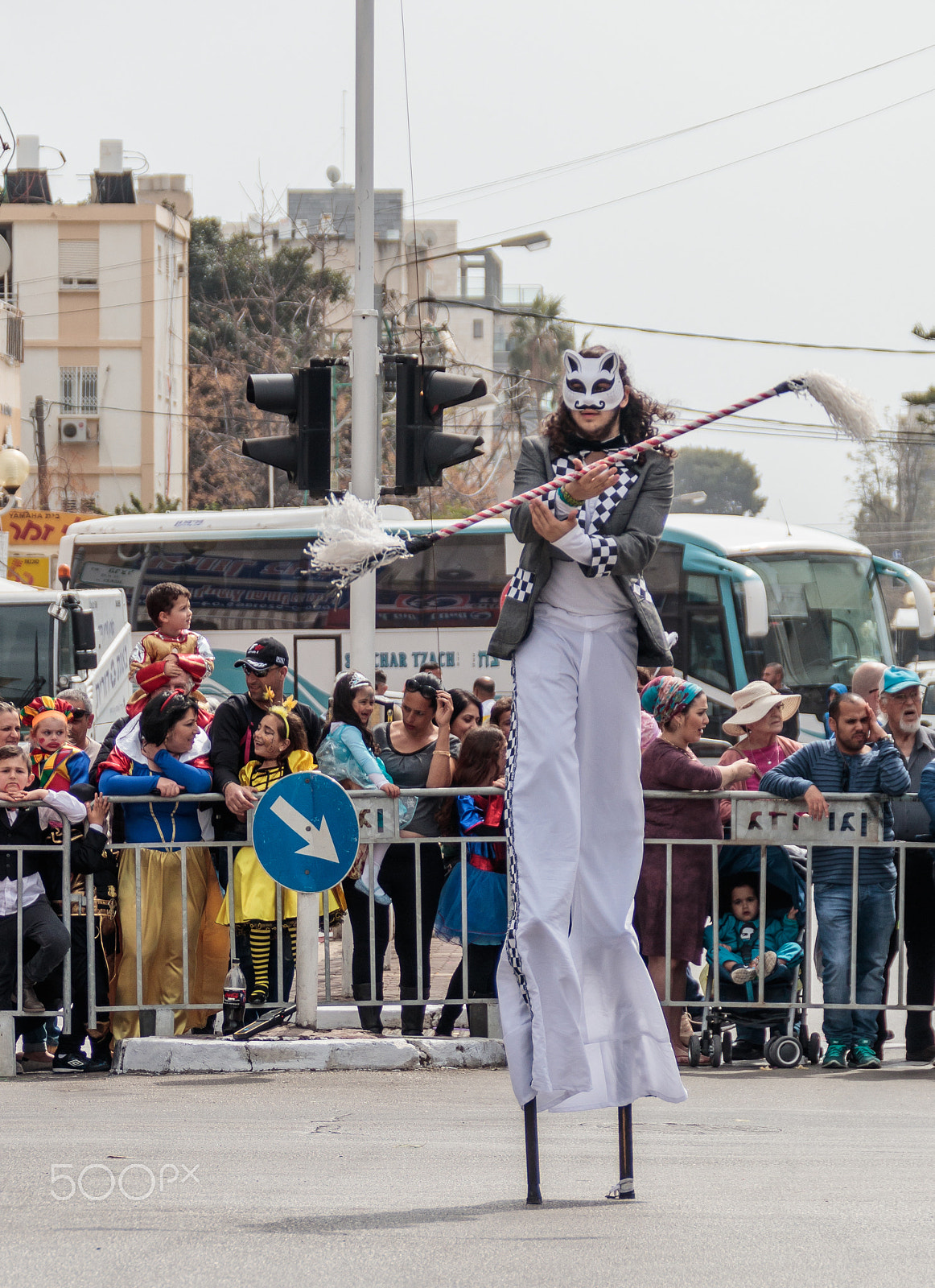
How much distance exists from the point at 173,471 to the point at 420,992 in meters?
52.9

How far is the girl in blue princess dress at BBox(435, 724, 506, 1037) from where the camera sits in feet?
25.6

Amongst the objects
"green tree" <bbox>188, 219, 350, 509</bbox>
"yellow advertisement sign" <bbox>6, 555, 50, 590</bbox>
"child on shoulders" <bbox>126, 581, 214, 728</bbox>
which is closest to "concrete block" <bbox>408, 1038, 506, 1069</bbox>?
"child on shoulders" <bbox>126, 581, 214, 728</bbox>

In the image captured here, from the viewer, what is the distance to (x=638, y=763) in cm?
432

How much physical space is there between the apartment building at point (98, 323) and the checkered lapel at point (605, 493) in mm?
53382

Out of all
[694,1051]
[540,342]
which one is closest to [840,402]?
[694,1051]

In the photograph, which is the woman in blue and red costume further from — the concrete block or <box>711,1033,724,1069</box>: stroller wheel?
<box>711,1033,724,1069</box>: stroller wheel

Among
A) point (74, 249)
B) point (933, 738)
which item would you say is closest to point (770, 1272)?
point (933, 738)

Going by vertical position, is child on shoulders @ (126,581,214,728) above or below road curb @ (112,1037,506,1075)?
→ above

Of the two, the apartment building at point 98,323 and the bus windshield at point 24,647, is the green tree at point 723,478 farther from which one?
the bus windshield at point 24,647

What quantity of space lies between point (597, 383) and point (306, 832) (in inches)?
124

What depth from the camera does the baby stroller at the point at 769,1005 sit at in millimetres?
7488

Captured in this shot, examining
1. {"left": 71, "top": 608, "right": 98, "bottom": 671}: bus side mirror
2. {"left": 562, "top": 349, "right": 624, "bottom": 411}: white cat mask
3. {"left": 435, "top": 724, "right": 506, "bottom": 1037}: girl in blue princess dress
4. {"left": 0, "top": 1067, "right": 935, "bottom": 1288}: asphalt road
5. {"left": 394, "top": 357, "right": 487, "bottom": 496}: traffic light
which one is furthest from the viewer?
{"left": 71, "top": 608, "right": 98, "bottom": 671}: bus side mirror

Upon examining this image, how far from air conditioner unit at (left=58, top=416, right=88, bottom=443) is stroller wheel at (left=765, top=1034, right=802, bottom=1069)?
170 feet

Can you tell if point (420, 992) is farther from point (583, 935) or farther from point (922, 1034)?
point (583, 935)
